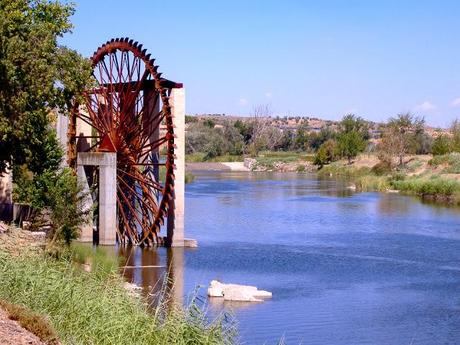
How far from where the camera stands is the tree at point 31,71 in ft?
68.5

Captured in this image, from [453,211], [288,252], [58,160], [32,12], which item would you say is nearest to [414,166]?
[453,211]

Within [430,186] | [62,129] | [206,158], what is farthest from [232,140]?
[62,129]

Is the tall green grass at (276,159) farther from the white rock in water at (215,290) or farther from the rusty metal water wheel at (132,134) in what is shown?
the white rock in water at (215,290)

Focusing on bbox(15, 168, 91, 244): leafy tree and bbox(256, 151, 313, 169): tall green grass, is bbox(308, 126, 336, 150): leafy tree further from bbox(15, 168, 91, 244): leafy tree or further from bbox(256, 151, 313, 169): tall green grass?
bbox(15, 168, 91, 244): leafy tree

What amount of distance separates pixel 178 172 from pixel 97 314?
63.7 ft

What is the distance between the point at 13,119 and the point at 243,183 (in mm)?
55387

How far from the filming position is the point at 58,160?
91.0 ft

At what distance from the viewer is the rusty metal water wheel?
107 feet

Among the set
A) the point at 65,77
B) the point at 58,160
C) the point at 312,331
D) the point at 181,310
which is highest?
the point at 65,77

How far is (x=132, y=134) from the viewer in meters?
33.8

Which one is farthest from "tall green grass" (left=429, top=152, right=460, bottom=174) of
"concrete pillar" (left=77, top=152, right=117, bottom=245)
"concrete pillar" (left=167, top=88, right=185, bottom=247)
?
"concrete pillar" (left=77, top=152, right=117, bottom=245)

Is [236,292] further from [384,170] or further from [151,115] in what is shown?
[384,170]

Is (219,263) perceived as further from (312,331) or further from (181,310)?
(181,310)

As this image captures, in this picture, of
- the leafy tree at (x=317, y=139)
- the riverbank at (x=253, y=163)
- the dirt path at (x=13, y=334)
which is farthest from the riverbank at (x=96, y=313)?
the leafy tree at (x=317, y=139)
